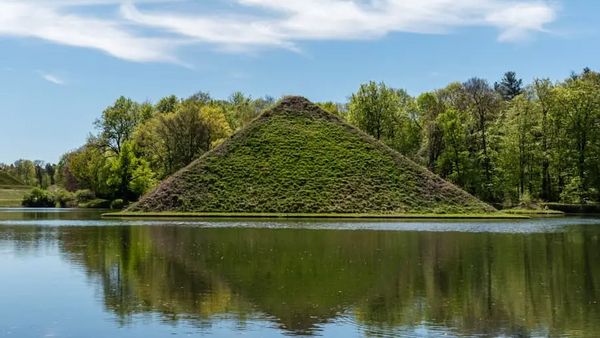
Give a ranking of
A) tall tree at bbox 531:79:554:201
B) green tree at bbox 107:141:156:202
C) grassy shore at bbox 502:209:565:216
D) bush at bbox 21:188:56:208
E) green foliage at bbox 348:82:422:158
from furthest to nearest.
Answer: bush at bbox 21:188:56:208 → green foliage at bbox 348:82:422:158 → green tree at bbox 107:141:156:202 → tall tree at bbox 531:79:554:201 → grassy shore at bbox 502:209:565:216

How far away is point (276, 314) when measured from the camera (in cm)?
1319

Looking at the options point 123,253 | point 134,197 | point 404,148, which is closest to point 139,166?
point 134,197

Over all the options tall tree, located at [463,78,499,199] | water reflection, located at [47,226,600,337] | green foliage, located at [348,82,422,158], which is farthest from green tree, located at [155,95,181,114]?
water reflection, located at [47,226,600,337]

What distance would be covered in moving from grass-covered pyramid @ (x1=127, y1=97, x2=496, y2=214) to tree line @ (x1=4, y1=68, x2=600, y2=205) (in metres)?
10.4

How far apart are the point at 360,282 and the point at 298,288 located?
77.4 inches

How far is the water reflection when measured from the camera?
42.1 ft

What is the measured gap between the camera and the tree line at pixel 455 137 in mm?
67000

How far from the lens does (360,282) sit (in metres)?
17.4

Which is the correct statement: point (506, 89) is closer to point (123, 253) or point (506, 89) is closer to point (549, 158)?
point (549, 158)

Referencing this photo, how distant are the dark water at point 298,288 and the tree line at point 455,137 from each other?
41013 mm

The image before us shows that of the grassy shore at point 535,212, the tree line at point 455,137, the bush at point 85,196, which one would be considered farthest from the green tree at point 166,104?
the grassy shore at point 535,212

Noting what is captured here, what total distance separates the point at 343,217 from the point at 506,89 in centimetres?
6647

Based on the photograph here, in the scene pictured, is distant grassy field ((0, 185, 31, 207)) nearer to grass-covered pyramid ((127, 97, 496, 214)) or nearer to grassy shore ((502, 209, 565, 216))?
grass-covered pyramid ((127, 97, 496, 214))

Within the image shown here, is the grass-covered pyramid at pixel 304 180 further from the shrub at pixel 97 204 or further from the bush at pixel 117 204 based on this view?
the shrub at pixel 97 204
